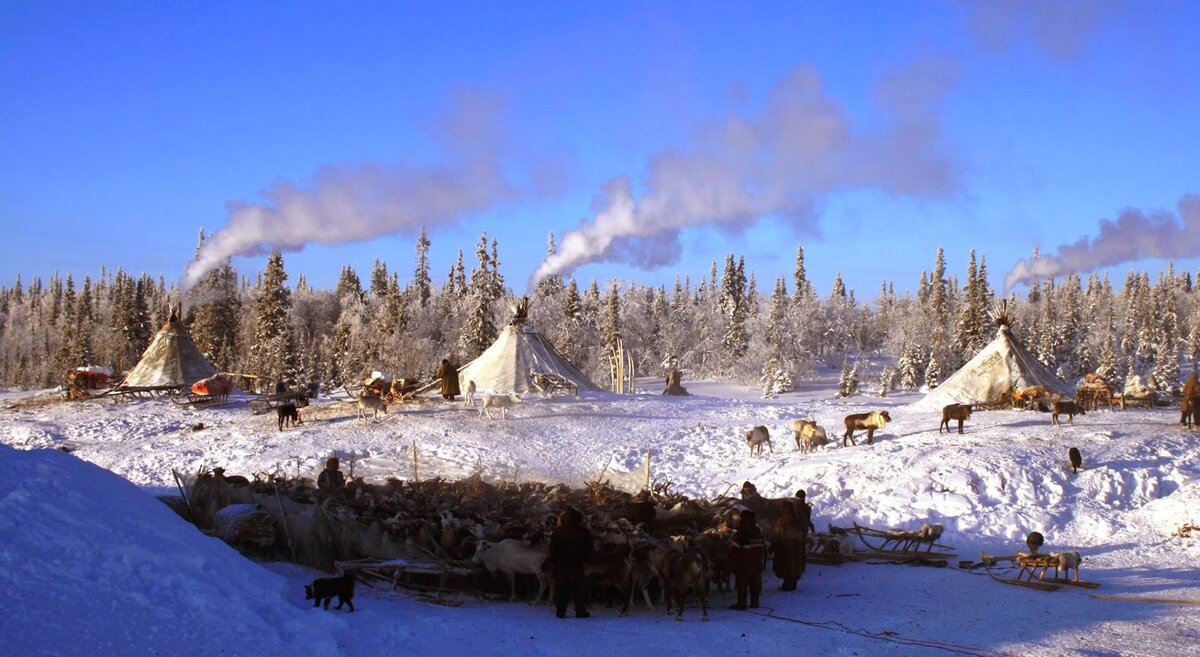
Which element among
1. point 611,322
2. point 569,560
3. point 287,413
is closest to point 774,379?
point 611,322

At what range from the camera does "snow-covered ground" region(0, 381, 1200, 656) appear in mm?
7366

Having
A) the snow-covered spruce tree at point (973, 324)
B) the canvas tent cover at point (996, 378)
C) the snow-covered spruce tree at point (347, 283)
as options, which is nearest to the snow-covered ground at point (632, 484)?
the canvas tent cover at point (996, 378)

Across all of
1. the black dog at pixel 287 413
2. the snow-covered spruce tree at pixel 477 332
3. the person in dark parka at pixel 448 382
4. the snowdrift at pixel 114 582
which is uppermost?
the snow-covered spruce tree at pixel 477 332

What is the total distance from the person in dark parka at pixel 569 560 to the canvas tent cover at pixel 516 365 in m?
17.9

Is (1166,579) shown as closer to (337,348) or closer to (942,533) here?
(942,533)

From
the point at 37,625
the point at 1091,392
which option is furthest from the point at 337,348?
the point at 37,625

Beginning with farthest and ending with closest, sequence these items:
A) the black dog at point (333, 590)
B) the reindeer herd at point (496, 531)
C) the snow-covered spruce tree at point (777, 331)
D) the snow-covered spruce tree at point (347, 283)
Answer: the snow-covered spruce tree at point (347, 283) → the snow-covered spruce tree at point (777, 331) → the reindeer herd at point (496, 531) → the black dog at point (333, 590)

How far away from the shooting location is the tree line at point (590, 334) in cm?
5838

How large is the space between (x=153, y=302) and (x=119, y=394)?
9087 cm

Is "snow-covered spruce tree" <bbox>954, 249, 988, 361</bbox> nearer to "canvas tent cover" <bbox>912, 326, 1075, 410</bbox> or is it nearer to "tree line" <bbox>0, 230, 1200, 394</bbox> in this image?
"tree line" <bbox>0, 230, 1200, 394</bbox>

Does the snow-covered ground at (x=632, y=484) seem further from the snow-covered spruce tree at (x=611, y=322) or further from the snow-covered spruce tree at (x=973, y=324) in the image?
the snow-covered spruce tree at (x=611, y=322)

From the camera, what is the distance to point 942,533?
14852 mm

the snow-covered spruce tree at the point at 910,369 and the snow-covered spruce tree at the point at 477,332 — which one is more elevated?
the snow-covered spruce tree at the point at 477,332

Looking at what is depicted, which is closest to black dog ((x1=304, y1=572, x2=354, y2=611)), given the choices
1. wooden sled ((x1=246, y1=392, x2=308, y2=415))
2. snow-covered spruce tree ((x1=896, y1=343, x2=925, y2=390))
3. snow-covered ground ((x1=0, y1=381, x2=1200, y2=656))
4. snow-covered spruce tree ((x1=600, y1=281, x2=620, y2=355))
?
snow-covered ground ((x1=0, y1=381, x2=1200, y2=656))
